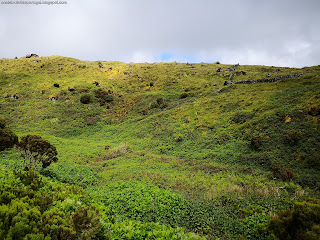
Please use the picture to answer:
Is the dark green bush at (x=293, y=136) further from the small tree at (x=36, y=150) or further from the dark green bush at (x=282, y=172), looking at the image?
the small tree at (x=36, y=150)

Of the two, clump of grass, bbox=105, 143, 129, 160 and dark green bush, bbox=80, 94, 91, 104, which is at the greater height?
dark green bush, bbox=80, 94, 91, 104

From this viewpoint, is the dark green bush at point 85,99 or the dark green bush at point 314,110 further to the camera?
the dark green bush at point 85,99

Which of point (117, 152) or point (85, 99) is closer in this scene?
point (117, 152)

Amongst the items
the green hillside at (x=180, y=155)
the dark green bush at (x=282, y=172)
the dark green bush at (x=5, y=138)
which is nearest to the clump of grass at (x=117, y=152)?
the green hillside at (x=180, y=155)

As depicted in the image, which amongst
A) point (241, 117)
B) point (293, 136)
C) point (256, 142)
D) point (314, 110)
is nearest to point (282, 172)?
point (256, 142)

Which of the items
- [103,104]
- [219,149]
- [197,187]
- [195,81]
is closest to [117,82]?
[103,104]

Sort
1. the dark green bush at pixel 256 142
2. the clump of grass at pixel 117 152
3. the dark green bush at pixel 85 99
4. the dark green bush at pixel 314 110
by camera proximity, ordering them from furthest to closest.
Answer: the dark green bush at pixel 85 99
the clump of grass at pixel 117 152
the dark green bush at pixel 314 110
the dark green bush at pixel 256 142

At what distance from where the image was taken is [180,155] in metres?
24.8

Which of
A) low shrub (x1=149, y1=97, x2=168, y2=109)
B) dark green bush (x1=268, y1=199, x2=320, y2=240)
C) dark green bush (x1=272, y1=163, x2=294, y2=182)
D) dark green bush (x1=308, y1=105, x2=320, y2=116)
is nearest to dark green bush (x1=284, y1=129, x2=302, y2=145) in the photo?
dark green bush (x1=308, y1=105, x2=320, y2=116)

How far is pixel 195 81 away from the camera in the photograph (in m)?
65.1

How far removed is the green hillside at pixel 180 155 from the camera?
9.09 meters

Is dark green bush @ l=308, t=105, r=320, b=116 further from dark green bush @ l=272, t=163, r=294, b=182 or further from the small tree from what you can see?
the small tree

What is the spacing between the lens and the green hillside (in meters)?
9.09

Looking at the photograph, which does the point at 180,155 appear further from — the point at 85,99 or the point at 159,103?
the point at 85,99
